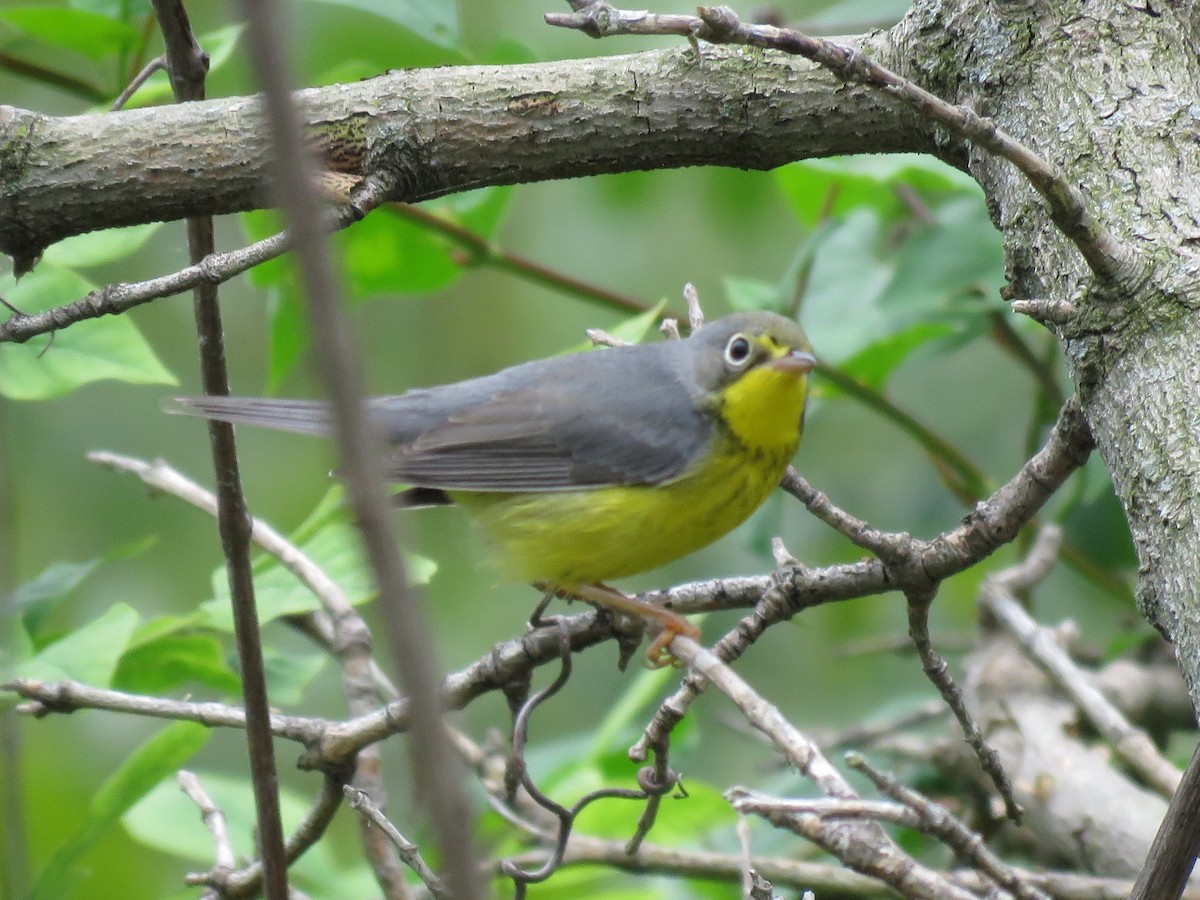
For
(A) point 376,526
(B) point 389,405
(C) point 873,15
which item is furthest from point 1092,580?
(A) point 376,526

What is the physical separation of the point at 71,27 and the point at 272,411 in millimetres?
1100

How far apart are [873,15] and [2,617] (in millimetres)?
2833

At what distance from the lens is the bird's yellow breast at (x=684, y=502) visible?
3564 mm

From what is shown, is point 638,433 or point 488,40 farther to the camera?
point 488,40

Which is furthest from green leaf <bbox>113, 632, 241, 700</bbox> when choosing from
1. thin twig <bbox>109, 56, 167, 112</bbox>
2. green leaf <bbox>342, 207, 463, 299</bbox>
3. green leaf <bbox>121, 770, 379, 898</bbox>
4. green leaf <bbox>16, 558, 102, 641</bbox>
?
green leaf <bbox>342, 207, 463, 299</bbox>

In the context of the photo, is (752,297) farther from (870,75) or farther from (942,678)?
(870,75)

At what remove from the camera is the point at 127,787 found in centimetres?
262

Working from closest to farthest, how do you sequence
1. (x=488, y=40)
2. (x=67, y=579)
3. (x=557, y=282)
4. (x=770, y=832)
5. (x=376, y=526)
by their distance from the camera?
(x=376, y=526) < (x=67, y=579) < (x=770, y=832) < (x=557, y=282) < (x=488, y=40)

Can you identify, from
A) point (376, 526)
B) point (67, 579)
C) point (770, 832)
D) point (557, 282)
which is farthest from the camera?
point (557, 282)

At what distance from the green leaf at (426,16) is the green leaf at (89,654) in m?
1.31

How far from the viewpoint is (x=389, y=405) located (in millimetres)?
3900

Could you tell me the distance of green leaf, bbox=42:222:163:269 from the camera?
2914 millimetres

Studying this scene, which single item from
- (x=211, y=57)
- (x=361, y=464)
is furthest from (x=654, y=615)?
(x=361, y=464)

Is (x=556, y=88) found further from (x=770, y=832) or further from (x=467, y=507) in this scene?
(x=770, y=832)
